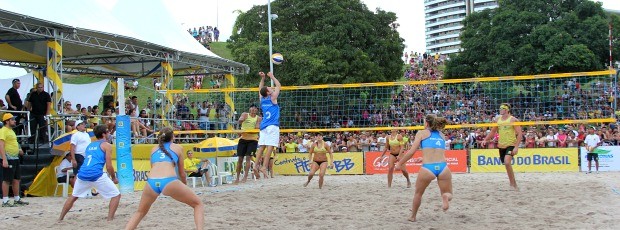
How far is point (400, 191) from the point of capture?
12.2 metres

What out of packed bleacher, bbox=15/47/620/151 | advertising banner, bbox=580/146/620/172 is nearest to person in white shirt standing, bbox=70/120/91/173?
packed bleacher, bbox=15/47/620/151

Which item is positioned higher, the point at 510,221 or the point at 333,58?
the point at 333,58

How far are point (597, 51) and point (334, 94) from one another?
17.1 meters

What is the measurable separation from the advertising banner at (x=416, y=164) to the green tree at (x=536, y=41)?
48.2 feet

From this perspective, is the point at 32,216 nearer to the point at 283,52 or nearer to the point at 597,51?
the point at 283,52

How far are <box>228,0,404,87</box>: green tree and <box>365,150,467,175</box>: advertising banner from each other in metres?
11.1

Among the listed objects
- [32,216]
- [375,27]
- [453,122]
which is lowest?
[32,216]

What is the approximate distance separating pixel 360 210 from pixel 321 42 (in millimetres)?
23652

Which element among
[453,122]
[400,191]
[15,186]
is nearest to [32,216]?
[15,186]

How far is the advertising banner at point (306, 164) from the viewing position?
2052 cm

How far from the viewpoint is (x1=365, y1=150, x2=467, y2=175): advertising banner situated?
1992 cm

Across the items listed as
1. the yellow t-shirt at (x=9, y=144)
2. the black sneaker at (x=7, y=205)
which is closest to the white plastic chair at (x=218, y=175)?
the black sneaker at (x=7, y=205)

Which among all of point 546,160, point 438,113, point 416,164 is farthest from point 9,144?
point 546,160

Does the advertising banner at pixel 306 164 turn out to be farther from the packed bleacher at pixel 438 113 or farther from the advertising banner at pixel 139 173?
the advertising banner at pixel 139 173
